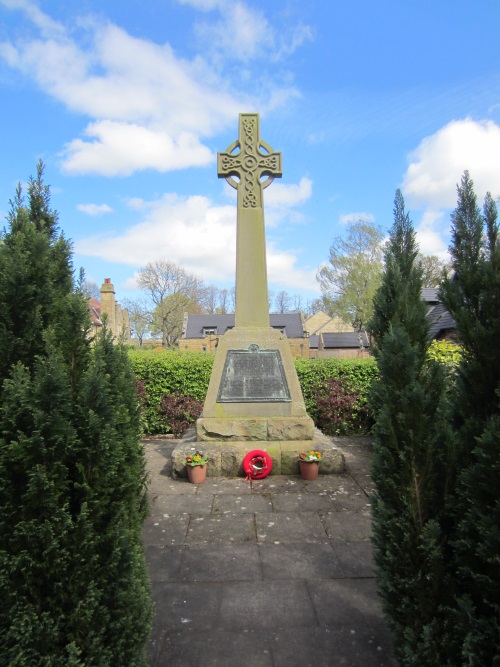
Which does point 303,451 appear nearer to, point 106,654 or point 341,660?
point 341,660

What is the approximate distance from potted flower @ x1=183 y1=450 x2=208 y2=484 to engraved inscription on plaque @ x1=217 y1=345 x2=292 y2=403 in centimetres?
104

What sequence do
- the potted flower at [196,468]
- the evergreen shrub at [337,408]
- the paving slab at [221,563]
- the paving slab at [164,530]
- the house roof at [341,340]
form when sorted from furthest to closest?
the house roof at [341,340] → the evergreen shrub at [337,408] → the potted flower at [196,468] → the paving slab at [164,530] → the paving slab at [221,563]

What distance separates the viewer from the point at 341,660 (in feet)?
7.75

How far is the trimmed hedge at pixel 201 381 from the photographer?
858 cm

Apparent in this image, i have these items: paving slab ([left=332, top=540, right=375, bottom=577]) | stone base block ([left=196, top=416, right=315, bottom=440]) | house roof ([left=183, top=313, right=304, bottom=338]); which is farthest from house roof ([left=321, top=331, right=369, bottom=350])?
paving slab ([left=332, top=540, right=375, bottom=577])

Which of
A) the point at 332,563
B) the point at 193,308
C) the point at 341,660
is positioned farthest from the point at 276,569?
the point at 193,308

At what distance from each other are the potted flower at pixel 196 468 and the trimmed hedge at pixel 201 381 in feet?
10.4

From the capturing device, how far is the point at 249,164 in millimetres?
7168

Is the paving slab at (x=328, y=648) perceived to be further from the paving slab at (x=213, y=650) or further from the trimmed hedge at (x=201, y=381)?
the trimmed hedge at (x=201, y=381)

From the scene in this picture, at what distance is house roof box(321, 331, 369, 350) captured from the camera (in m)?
51.8

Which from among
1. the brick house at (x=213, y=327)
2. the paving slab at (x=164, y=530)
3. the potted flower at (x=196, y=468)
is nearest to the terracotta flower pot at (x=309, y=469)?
the potted flower at (x=196, y=468)

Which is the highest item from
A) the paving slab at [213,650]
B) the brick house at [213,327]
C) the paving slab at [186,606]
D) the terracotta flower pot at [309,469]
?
the brick house at [213,327]

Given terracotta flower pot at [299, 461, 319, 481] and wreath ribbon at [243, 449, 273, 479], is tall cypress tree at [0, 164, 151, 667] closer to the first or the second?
wreath ribbon at [243, 449, 273, 479]

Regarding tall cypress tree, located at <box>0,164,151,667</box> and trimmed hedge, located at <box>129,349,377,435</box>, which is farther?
trimmed hedge, located at <box>129,349,377,435</box>
